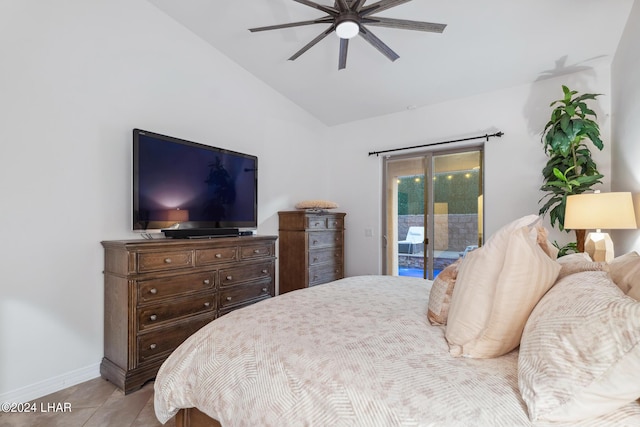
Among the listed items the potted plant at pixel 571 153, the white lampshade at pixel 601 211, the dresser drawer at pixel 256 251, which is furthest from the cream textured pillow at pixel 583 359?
the dresser drawer at pixel 256 251

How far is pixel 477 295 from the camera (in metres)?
1.14

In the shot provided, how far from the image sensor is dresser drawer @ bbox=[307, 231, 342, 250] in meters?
3.95

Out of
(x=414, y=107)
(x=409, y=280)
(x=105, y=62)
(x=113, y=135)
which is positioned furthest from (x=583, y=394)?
(x=414, y=107)

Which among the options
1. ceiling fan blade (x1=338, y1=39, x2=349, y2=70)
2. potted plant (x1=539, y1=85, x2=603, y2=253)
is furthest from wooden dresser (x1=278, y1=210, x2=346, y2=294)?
potted plant (x1=539, y1=85, x2=603, y2=253)

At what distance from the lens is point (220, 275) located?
2.77 meters

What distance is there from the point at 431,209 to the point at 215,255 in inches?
114

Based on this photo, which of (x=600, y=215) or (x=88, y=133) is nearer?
(x=600, y=215)

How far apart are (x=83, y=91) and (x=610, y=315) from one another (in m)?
3.28

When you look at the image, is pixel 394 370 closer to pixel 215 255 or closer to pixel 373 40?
pixel 215 255

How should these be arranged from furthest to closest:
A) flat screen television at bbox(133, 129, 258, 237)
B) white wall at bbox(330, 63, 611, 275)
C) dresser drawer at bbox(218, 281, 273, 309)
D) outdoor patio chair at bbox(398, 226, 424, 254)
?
outdoor patio chair at bbox(398, 226, 424, 254), white wall at bbox(330, 63, 611, 275), dresser drawer at bbox(218, 281, 273, 309), flat screen television at bbox(133, 129, 258, 237)

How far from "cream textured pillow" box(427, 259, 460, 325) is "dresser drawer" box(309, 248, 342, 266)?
8.40 ft

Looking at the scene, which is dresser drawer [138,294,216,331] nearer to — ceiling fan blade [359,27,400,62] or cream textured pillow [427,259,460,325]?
cream textured pillow [427,259,460,325]

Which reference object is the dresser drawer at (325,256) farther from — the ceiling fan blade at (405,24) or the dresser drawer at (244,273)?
the ceiling fan blade at (405,24)

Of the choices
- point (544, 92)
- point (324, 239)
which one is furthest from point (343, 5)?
point (324, 239)
